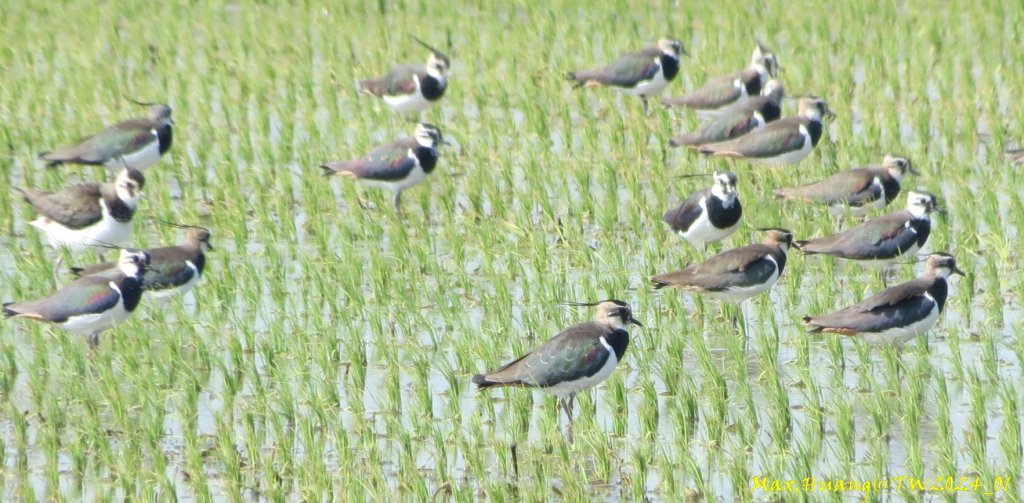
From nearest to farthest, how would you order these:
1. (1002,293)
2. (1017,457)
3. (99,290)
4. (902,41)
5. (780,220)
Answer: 1. (1017,457)
2. (99,290)
3. (1002,293)
4. (780,220)
5. (902,41)

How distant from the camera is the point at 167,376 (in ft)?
23.5

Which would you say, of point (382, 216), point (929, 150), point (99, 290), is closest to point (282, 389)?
point (99, 290)

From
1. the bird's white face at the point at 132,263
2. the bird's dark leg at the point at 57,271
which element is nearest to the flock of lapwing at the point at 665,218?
the bird's white face at the point at 132,263

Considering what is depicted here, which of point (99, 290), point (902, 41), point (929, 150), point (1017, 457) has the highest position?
point (902, 41)

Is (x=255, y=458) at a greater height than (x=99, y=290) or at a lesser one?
lesser

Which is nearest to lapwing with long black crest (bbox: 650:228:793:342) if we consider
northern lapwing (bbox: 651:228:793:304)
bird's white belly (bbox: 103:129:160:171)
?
northern lapwing (bbox: 651:228:793:304)

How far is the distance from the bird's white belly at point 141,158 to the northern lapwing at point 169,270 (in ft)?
7.60

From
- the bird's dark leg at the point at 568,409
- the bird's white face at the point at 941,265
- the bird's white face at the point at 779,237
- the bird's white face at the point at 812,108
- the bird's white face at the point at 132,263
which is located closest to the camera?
the bird's dark leg at the point at 568,409

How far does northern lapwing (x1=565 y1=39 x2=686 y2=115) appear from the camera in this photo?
A: 41.5ft

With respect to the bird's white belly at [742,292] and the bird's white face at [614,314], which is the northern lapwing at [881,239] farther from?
the bird's white face at [614,314]

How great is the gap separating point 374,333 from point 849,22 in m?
9.33

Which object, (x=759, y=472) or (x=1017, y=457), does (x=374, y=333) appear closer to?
(x=759, y=472)

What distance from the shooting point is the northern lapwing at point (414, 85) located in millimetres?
12594

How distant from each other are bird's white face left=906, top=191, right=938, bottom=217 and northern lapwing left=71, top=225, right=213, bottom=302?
12.5 ft
